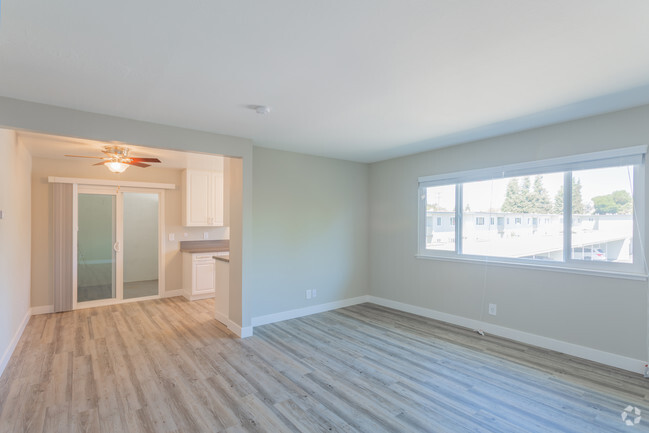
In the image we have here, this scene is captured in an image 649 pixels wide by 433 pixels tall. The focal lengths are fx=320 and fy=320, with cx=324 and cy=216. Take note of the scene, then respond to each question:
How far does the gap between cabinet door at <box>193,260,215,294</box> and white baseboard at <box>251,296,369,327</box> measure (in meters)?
1.95

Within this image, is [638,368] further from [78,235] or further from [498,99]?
[78,235]

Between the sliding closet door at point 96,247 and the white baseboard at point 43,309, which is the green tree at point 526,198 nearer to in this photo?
the sliding closet door at point 96,247

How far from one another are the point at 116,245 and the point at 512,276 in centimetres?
612

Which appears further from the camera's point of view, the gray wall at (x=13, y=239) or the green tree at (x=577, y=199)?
the green tree at (x=577, y=199)

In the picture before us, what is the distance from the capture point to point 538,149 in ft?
11.7

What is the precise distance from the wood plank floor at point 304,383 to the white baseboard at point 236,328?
0.10 metres

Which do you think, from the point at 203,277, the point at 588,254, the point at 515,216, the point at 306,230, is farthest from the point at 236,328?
the point at 588,254

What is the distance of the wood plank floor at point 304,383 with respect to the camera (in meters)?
2.27

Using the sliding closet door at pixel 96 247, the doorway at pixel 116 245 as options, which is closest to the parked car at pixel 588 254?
the doorway at pixel 116 245

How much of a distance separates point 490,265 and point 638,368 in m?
1.55

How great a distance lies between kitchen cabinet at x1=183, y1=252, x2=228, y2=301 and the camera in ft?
18.9

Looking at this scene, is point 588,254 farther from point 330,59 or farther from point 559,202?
point 330,59

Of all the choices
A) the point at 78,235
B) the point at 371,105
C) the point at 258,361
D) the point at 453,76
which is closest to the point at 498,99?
the point at 453,76

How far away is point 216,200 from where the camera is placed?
20.8 feet
